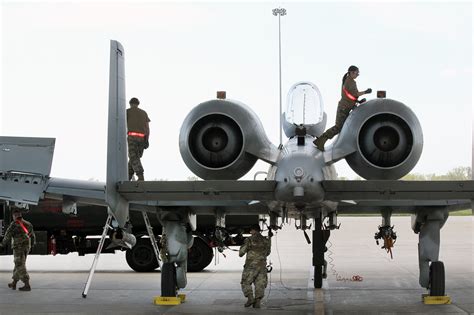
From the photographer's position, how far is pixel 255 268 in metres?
13.3

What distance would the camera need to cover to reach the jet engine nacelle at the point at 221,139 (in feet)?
38.1

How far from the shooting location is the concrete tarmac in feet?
43.4

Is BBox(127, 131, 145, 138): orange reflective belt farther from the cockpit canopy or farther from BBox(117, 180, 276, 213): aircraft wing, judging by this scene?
BBox(117, 180, 276, 213): aircraft wing

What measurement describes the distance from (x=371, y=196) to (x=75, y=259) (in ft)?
63.8

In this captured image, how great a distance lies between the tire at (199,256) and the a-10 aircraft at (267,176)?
241 inches

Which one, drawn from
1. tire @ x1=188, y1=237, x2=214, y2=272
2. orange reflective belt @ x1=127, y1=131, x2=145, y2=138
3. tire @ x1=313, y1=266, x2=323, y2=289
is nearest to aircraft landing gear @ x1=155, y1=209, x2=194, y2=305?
orange reflective belt @ x1=127, y1=131, x2=145, y2=138

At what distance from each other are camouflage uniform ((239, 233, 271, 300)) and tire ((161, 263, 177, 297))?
128 cm

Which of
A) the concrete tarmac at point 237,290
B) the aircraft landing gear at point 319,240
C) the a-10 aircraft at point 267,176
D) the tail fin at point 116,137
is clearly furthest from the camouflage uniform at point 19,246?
the tail fin at point 116,137

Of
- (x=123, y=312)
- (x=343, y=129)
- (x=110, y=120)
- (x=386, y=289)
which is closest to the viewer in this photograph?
(x=110, y=120)

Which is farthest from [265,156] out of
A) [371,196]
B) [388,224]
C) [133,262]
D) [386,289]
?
[133,262]

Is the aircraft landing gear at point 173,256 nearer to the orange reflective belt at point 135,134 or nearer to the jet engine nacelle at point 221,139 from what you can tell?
the orange reflective belt at point 135,134

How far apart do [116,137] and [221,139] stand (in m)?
1.81

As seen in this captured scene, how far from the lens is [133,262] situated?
20938mm

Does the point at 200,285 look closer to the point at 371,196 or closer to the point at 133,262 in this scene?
the point at 133,262
